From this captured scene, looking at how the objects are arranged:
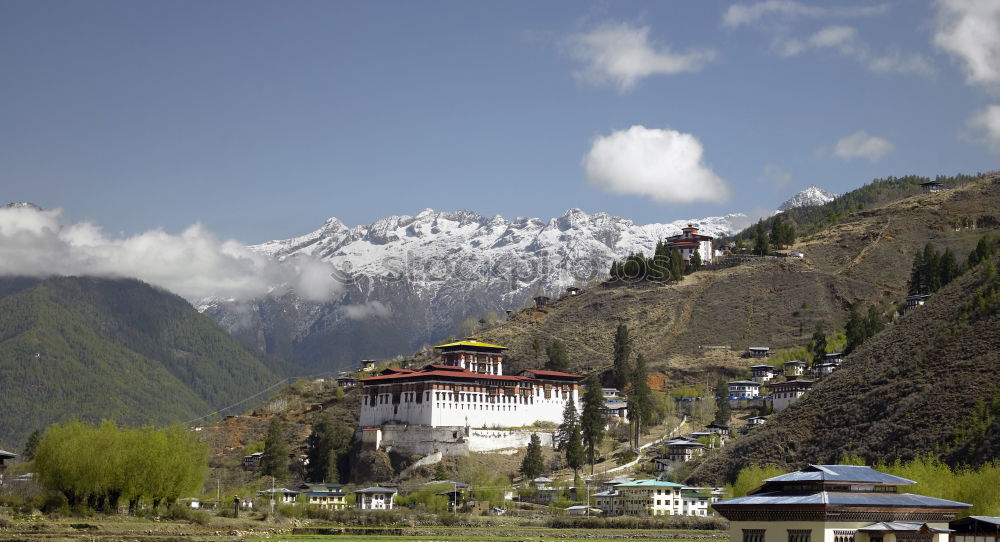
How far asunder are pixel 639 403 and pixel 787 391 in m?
19.3

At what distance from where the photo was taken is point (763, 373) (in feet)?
608

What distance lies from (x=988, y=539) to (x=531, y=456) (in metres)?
104

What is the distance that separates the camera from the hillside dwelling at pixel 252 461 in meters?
172

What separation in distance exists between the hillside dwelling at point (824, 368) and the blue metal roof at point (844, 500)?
120847mm

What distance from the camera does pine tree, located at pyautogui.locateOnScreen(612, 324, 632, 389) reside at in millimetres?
184750

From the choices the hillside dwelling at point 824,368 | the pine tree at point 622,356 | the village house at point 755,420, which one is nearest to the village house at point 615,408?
the pine tree at point 622,356

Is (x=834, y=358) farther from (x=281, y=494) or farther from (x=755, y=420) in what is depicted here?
(x=281, y=494)

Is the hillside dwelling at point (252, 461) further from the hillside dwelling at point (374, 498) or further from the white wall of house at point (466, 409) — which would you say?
the hillside dwelling at point (374, 498)

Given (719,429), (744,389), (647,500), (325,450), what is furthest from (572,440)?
(744,389)

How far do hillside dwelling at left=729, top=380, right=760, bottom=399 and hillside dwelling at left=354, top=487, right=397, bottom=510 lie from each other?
Answer: 186ft

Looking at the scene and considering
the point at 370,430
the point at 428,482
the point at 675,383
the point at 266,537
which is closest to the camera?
the point at 266,537

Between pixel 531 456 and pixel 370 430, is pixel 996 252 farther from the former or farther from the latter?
pixel 370 430

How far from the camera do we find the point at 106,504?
108m

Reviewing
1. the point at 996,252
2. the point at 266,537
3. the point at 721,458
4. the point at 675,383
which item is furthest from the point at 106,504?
the point at 996,252
